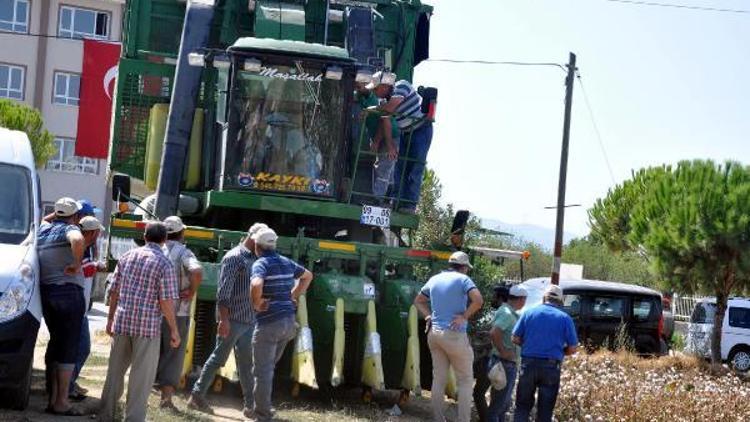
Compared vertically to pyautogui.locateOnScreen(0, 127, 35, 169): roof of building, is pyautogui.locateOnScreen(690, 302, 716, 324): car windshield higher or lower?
lower

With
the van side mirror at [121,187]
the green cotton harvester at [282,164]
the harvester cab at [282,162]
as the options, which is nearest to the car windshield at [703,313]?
the harvester cab at [282,162]

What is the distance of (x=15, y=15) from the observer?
5456 cm

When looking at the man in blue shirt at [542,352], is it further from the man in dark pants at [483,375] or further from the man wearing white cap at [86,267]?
the man wearing white cap at [86,267]

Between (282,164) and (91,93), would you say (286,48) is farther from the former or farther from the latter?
(91,93)

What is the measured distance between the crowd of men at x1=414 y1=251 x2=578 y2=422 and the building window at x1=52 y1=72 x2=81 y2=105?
4518 centimetres

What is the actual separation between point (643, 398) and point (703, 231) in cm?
1079

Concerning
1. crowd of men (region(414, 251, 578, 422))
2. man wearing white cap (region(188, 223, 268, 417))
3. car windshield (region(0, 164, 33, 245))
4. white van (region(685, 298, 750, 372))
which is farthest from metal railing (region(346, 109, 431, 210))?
white van (region(685, 298, 750, 372))

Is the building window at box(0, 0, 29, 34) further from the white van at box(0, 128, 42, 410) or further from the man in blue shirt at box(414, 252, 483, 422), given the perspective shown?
the man in blue shirt at box(414, 252, 483, 422)

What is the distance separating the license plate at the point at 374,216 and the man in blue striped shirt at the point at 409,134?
1.83 feet

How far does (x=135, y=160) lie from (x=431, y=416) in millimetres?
4643

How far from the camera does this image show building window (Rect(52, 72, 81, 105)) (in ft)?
182

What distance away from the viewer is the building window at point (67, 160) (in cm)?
5578

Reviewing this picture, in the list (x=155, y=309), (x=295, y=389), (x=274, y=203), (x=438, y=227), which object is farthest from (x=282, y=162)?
(x=438, y=227)

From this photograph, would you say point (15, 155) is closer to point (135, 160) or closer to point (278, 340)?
point (278, 340)
